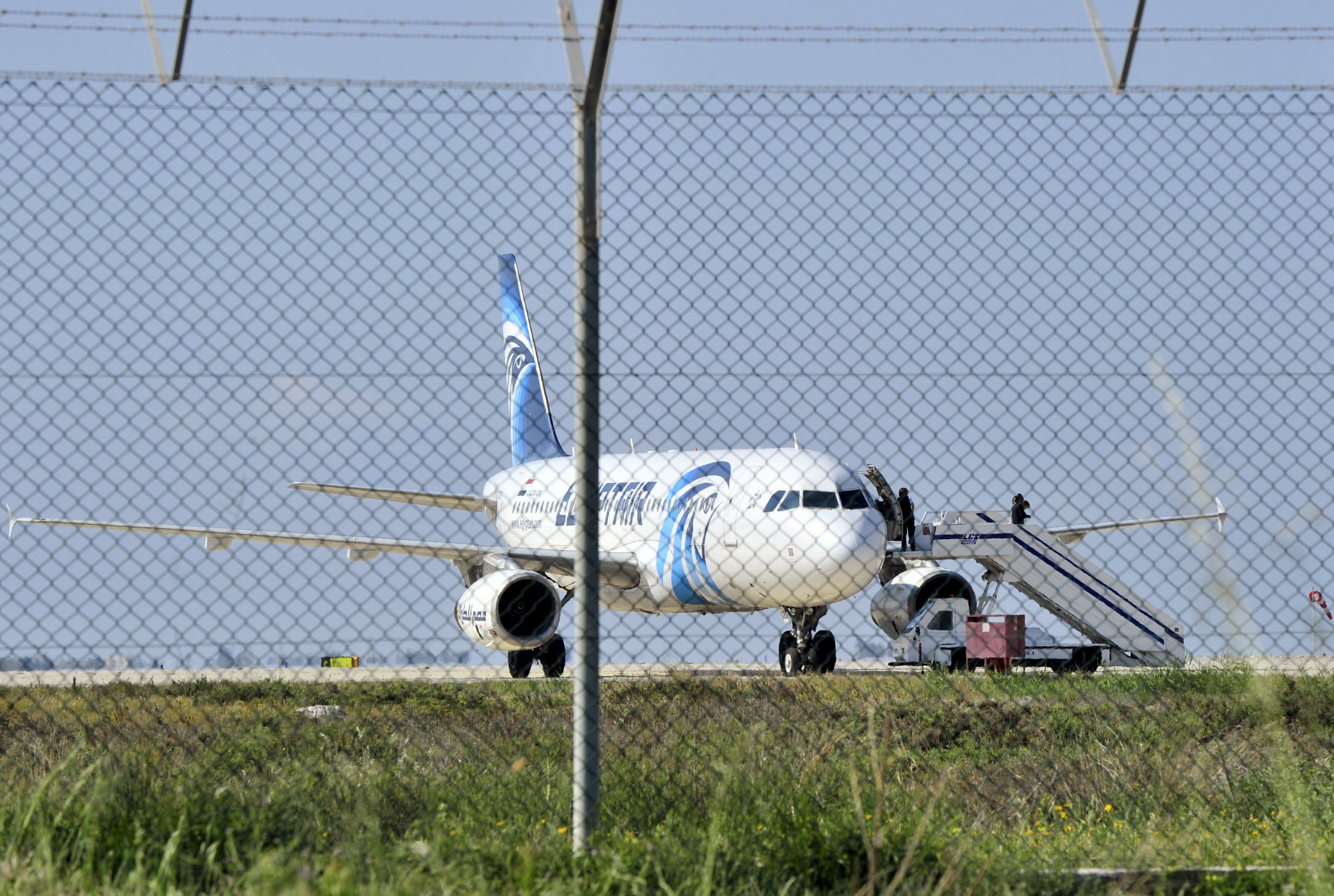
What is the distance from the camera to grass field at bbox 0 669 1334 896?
402 cm

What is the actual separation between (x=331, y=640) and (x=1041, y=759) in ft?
16.0

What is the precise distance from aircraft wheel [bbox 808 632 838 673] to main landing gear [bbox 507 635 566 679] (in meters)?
4.63

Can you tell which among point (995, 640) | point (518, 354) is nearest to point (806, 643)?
point (995, 640)

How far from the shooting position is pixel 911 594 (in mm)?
20359

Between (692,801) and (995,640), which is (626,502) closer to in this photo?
(995,640)

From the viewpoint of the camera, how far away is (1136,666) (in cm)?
1856

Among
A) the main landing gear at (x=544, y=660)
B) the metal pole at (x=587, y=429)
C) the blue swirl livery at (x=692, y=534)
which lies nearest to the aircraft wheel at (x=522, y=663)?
the main landing gear at (x=544, y=660)

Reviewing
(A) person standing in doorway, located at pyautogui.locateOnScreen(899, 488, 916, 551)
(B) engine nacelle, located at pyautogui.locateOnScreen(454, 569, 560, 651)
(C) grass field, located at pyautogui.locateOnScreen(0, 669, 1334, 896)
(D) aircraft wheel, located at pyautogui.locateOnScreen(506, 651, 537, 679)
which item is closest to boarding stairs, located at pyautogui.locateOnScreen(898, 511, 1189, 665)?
(A) person standing in doorway, located at pyautogui.locateOnScreen(899, 488, 916, 551)

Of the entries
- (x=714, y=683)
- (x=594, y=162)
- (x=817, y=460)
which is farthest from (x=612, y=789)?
(x=817, y=460)

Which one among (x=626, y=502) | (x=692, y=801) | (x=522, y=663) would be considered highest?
(x=626, y=502)

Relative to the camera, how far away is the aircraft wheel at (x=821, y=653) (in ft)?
58.5

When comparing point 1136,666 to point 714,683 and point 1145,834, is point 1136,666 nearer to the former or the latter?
point 714,683

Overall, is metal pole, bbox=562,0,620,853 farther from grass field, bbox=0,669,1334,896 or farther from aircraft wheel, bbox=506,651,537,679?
aircraft wheel, bbox=506,651,537,679

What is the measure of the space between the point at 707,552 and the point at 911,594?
385cm
